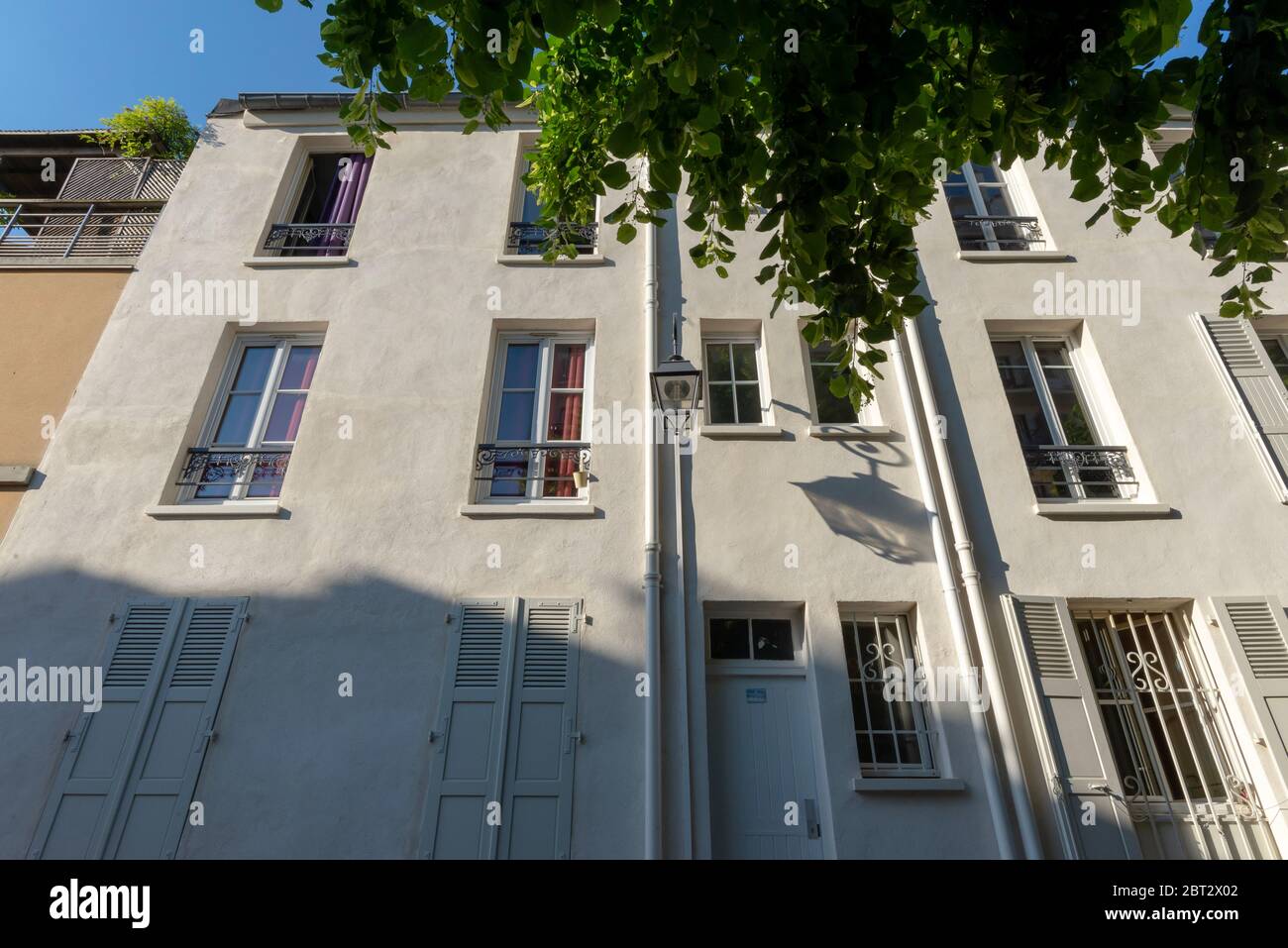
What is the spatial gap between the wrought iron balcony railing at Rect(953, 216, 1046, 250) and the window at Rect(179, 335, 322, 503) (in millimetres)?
6873

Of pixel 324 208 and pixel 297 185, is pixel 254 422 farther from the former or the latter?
pixel 297 185

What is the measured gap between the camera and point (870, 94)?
271cm

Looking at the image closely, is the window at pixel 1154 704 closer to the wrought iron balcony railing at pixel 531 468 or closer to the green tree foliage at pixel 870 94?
the green tree foliage at pixel 870 94

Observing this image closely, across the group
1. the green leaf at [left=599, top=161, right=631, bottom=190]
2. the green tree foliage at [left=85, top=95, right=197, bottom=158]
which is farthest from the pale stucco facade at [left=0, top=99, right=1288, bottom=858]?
the green leaf at [left=599, top=161, right=631, bottom=190]

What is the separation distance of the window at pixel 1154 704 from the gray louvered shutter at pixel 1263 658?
0.25m

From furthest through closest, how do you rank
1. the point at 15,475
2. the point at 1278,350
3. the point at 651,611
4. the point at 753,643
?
the point at 1278,350 < the point at 15,475 < the point at 753,643 < the point at 651,611

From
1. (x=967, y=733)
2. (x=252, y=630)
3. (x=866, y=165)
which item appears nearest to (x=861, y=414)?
(x=967, y=733)

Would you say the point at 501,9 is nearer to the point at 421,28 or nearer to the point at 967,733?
the point at 421,28

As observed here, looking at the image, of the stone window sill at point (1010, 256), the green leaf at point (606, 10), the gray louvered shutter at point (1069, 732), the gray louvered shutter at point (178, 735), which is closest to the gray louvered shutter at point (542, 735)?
the gray louvered shutter at point (178, 735)

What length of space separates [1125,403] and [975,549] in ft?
7.25

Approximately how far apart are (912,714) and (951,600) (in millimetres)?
891

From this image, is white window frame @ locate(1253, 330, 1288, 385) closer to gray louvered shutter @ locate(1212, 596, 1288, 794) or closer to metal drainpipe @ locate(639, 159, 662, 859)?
gray louvered shutter @ locate(1212, 596, 1288, 794)

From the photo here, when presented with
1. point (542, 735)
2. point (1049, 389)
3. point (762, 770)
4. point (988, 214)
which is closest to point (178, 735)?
point (542, 735)

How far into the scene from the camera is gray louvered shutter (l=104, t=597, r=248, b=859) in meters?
4.74
